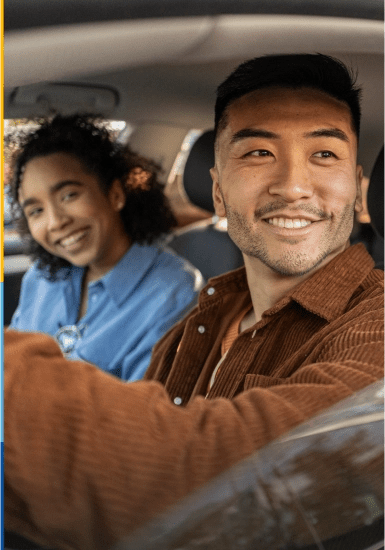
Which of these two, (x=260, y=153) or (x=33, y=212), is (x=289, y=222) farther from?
(x=33, y=212)

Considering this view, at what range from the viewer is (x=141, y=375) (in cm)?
110

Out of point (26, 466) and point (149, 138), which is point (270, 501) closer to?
point (26, 466)

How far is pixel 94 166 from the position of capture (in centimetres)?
103

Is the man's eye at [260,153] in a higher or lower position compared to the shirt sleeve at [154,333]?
higher

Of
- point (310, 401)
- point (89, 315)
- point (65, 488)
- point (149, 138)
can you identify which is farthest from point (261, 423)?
point (149, 138)

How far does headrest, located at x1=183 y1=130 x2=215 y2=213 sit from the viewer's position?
113cm

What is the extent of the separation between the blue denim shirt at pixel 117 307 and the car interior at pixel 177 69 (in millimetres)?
46

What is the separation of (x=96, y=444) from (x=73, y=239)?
0.35m

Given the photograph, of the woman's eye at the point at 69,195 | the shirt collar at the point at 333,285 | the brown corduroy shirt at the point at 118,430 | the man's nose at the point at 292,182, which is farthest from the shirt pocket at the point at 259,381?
the woman's eye at the point at 69,195

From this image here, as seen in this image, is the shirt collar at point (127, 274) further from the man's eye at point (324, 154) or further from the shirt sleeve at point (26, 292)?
the man's eye at point (324, 154)

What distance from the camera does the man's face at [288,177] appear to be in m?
1.03

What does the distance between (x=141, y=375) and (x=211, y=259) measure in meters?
0.26

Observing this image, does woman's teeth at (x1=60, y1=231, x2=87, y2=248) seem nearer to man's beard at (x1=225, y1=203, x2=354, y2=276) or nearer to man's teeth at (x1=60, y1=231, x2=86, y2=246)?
man's teeth at (x1=60, y1=231, x2=86, y2=246)

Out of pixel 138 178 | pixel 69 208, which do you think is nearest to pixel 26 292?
pixel 69 208
